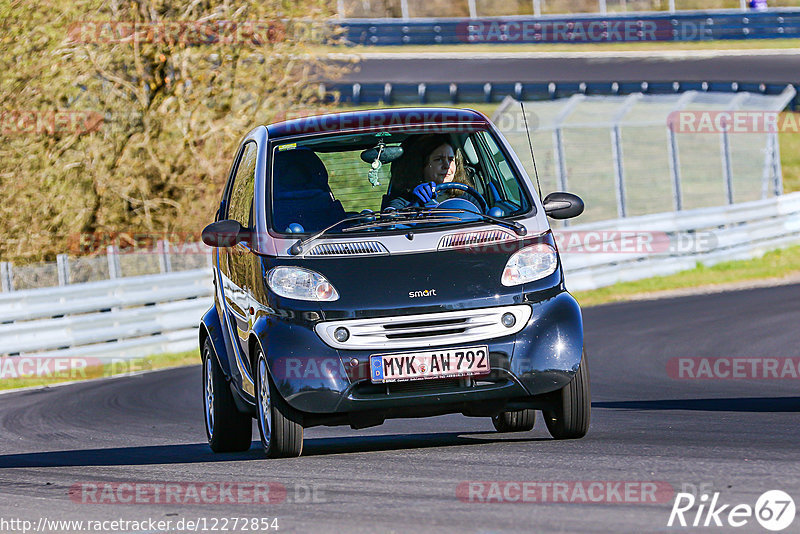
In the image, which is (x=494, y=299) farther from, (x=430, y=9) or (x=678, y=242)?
(x=430, y=9)

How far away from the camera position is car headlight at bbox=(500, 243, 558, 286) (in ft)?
24.1

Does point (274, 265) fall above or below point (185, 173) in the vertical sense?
above

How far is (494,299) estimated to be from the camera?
7219mm

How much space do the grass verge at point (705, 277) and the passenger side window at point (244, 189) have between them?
43.9 ft

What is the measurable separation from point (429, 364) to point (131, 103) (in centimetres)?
1669

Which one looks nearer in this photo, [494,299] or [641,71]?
[494,299]

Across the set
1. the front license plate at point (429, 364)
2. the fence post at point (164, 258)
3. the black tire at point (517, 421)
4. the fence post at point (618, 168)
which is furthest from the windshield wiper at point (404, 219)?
the fence post at point (618, 168)

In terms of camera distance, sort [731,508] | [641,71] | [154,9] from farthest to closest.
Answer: [641,71] → [154,9] → [731,508]

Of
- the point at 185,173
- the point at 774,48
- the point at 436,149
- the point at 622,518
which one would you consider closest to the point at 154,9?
the point at 185,173

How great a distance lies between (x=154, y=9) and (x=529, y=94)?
774 inches

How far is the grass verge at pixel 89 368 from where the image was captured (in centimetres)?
1725

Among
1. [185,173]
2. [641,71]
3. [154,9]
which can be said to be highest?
[154,9]

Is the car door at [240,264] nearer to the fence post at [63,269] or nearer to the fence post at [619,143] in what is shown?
the fence post at [63,269]

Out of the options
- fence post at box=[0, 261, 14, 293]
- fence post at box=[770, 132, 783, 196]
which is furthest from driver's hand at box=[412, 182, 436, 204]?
fence post at box=[770, 132, 783, 196]
